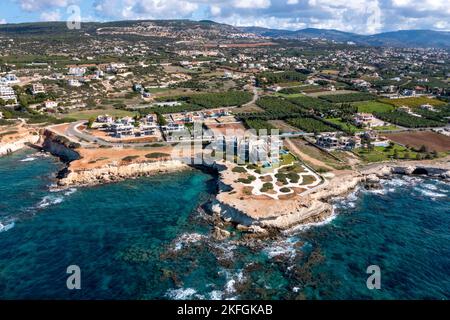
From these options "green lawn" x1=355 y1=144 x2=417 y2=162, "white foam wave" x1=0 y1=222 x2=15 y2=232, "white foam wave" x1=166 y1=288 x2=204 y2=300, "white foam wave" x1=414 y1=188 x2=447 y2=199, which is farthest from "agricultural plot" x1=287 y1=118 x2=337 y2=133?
"white foam wave" x1=0 y1=222 x2=15 y2=232

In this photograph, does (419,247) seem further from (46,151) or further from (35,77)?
(35,77)

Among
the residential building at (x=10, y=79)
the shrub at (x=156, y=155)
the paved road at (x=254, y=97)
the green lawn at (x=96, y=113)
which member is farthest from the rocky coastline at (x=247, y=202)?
the residential building at (x=10, y=79)

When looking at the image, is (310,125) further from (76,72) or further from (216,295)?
(76,72)

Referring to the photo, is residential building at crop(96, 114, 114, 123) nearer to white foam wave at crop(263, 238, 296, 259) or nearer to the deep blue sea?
the deep blue sea

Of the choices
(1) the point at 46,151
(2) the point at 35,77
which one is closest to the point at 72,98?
A: (2) the point at 35,77
